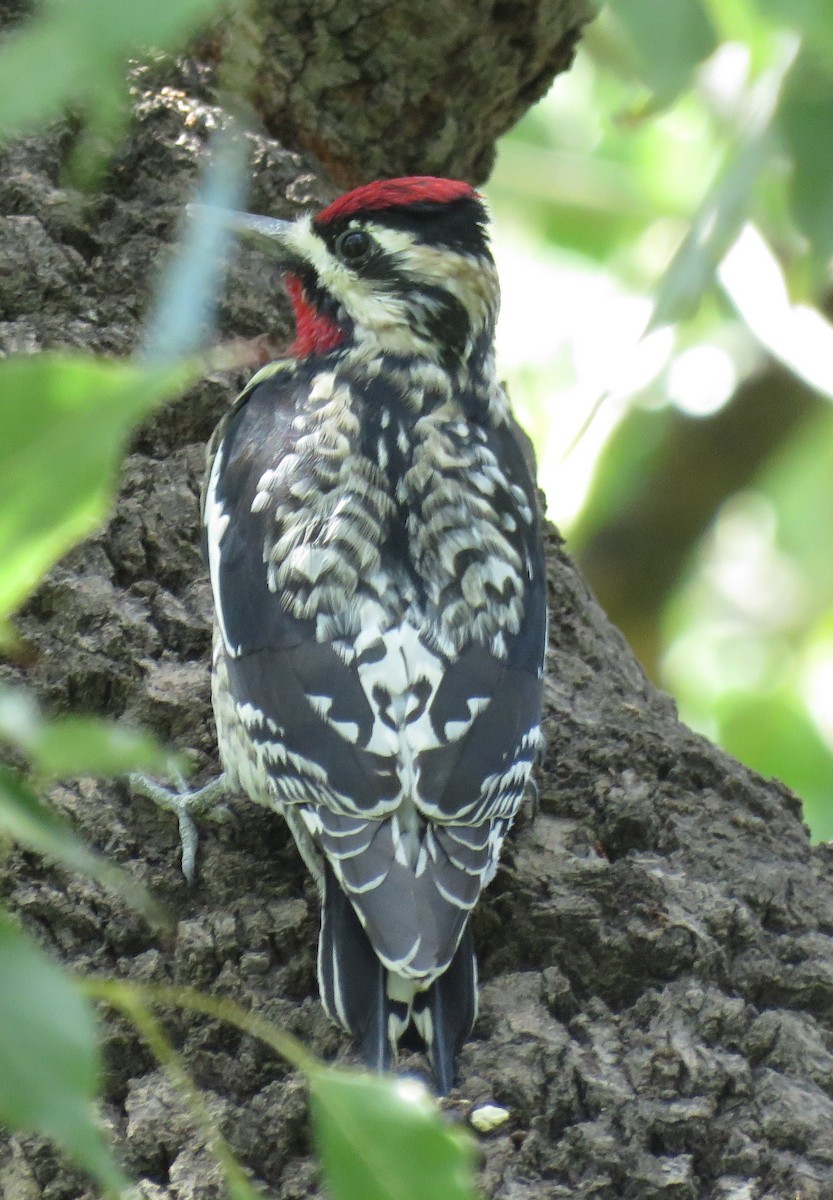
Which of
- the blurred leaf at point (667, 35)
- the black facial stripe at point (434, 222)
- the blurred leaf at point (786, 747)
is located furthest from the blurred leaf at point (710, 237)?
the blurred leaf at point (786, 747)

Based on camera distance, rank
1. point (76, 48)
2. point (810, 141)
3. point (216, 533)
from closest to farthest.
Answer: point (76, 48)
point (810, 141)
point (216, 533)

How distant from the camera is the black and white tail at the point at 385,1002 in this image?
6.53ft

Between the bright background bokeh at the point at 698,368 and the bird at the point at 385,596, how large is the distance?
26 centimetres

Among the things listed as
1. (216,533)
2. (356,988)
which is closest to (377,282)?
(216,533)

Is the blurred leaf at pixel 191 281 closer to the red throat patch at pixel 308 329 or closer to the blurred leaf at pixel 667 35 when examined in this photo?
the red throat patch at pixel 308 329

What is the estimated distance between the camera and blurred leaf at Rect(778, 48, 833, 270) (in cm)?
→ 182

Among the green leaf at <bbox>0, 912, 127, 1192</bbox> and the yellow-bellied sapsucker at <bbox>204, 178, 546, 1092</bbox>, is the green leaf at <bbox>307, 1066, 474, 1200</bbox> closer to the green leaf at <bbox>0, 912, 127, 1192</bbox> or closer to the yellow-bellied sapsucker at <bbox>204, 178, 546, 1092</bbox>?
the green leaf at <bbox>0, 912, 127, 1192</bbox>

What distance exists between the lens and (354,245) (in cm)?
289

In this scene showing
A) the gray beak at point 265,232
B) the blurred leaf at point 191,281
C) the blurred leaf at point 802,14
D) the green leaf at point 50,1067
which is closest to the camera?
the green leaf at point 50,1067

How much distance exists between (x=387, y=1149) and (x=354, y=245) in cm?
218

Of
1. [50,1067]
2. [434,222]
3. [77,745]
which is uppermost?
[434,222]

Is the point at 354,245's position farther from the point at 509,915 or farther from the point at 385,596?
the point at 509,915

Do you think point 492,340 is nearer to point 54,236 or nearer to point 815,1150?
point 54,236

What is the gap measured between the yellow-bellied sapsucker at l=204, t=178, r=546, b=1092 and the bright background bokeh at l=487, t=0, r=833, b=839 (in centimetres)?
27
